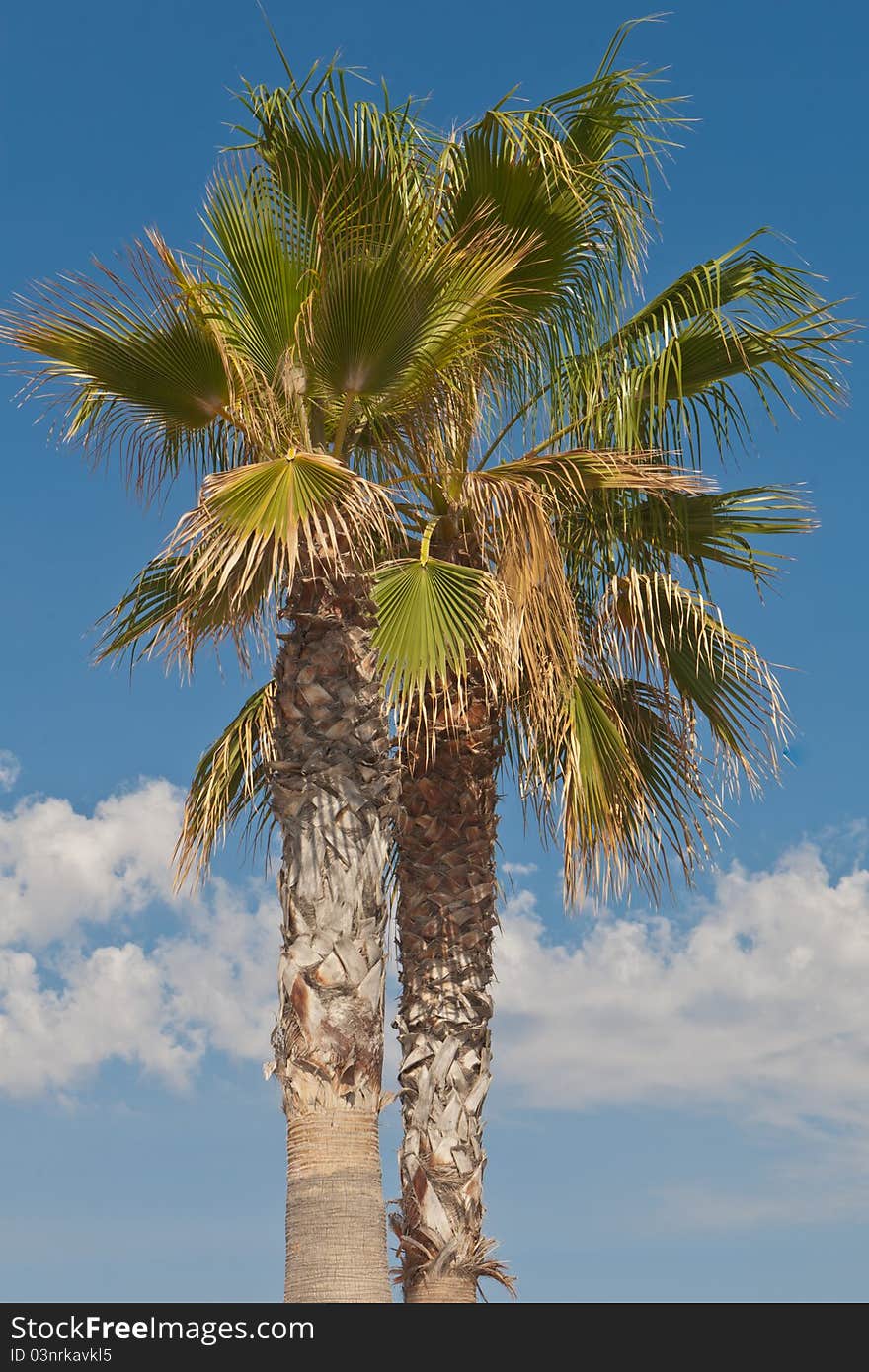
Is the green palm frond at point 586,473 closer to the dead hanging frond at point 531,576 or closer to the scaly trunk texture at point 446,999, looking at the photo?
the dead hanging frond at point 531,576

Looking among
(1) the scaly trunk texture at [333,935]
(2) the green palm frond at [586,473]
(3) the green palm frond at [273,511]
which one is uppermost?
(2) the green palm frond at [586,473]

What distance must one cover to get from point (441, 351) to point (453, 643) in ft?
6.07

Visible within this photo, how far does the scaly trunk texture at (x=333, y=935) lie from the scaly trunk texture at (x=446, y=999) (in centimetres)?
194

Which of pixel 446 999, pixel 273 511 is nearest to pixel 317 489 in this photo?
pixel 273 511

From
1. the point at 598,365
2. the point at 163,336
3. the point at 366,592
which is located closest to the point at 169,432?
the point at 163,336

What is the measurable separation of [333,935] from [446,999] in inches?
95.4

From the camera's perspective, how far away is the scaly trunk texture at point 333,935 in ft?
29.0

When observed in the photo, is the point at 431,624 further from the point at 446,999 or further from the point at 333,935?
the point at 446,999

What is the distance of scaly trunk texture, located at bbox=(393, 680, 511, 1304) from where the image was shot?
11.0 m

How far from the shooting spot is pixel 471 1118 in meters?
11.1

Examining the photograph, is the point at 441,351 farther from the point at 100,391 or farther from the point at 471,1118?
the point at 471,1118

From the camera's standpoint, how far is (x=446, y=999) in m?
11.3
